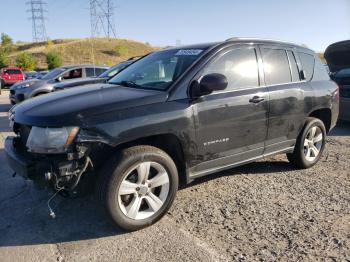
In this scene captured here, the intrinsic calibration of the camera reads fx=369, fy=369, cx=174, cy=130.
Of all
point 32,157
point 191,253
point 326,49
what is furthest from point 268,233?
point 326,49

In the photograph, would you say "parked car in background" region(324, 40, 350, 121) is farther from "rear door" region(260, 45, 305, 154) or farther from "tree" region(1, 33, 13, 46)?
"tree" region(1, 33, 13, 46)

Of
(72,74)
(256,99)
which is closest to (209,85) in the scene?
(256,99)

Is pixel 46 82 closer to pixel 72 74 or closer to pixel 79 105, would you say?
pixel 72 74

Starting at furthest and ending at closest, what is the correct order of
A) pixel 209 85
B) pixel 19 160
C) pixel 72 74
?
pixel 72 74 < pixel 209 85 < pixel 19 160

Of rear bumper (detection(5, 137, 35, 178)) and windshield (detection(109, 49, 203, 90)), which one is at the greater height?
windshield (detection(109, 49, 203, 90))

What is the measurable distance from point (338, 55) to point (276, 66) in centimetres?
566

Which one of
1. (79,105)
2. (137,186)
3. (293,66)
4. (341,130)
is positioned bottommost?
(341,130)

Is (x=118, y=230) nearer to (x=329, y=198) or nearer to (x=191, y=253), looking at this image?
(x=191, y=253)

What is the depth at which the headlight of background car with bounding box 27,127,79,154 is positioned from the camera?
320cm

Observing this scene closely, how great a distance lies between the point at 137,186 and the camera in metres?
3.54

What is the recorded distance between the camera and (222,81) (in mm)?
3740

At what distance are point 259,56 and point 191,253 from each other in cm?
259

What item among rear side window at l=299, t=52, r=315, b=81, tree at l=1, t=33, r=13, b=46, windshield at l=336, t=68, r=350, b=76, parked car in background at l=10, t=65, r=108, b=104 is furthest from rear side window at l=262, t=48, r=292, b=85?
tree at l=1, t=33, r=13, b=46

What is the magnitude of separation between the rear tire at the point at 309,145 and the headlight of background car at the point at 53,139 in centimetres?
327
